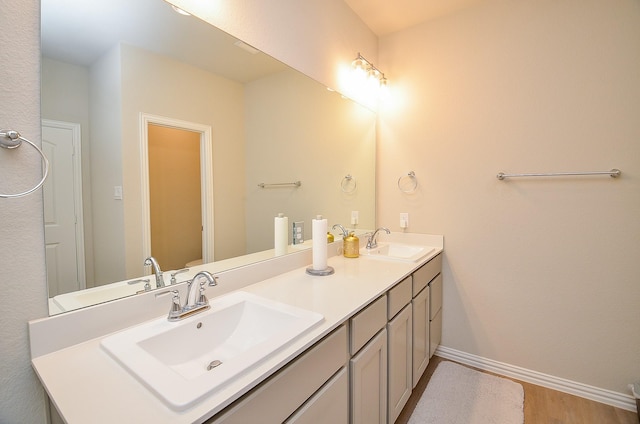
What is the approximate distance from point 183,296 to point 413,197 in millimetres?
1816

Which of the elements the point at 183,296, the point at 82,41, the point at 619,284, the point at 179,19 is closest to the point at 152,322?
the point at 183,296

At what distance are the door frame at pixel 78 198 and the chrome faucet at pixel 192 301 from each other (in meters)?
0.27

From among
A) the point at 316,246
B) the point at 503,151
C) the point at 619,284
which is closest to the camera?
the point at 316,246

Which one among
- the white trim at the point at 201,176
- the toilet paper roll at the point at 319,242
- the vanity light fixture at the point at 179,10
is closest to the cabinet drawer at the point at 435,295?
the toilet paper roll at the point at 319,242

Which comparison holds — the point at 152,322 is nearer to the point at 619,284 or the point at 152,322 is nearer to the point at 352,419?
the point at 352,419

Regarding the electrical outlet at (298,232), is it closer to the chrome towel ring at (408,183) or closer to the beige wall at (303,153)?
the beige wall at (303,153)

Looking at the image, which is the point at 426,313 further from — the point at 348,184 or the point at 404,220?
the point at 348,184

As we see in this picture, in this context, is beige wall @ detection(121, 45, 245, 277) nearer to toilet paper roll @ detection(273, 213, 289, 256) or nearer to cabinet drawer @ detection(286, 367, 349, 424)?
toilet paper roll @ detection(273, 213, 289, 256)

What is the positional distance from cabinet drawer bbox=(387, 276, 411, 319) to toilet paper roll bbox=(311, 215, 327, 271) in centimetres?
38

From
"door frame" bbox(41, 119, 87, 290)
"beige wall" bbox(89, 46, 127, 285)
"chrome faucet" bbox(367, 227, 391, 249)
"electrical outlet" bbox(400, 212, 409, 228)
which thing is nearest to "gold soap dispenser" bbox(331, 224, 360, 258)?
"chrome faucet" bbox(367, 227, 391, 249)

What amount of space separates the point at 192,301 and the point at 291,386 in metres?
0.48

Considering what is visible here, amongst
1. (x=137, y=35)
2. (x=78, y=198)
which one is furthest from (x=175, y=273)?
(x=137, y=35)

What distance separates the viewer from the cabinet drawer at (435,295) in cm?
206

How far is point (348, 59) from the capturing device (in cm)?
214
